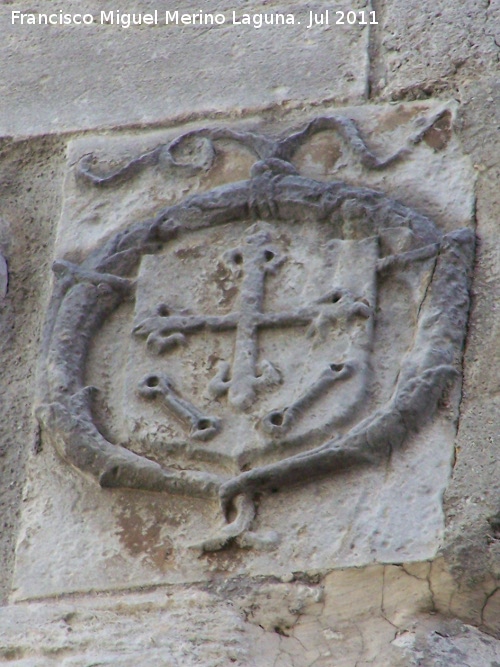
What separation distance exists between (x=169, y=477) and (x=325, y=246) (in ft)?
1.73

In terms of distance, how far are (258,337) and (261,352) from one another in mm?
34

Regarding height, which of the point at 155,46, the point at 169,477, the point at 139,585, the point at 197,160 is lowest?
the point at 139,585

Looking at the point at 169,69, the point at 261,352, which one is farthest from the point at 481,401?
the point at 169,69

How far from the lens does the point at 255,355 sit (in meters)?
2.35

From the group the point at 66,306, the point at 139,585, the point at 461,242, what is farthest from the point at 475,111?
the point at 139,585

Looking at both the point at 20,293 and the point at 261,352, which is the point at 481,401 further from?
the point at 20,293

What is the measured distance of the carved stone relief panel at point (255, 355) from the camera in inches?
85.9

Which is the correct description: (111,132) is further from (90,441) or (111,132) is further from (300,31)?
(90,441)

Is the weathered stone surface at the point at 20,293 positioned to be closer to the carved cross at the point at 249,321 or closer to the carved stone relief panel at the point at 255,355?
the carved stone relief panel at the point at 255,355

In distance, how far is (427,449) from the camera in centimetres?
221

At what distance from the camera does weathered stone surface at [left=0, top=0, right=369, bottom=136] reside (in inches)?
113

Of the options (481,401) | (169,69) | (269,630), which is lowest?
(269,630)

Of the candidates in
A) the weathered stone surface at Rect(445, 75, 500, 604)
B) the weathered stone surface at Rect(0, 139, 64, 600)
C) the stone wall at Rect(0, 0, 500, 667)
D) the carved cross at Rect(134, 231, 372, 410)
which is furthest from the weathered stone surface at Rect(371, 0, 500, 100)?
the weathered stone surface at Rect(0, 139, 64, 600)

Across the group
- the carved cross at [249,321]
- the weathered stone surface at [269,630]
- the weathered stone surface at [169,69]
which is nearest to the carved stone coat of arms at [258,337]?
the carved cross at [249,321]
